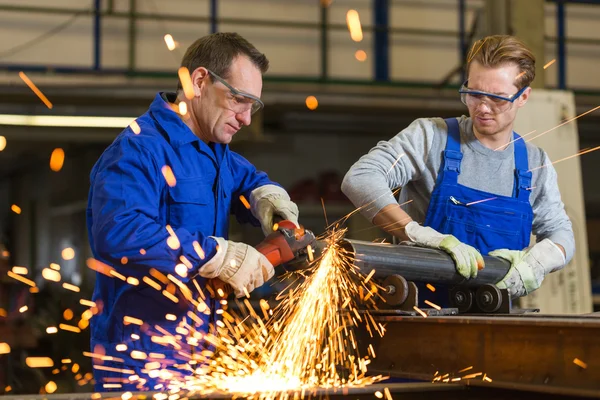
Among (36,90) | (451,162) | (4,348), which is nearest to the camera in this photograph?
(451,162)

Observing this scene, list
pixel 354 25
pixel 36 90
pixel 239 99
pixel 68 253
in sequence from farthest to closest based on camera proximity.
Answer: pixel 68 253 < pixel 354 25 < pixel 36 90 < pixel 239 99

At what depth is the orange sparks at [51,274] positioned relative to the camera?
8.49m

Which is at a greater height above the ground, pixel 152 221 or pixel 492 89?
pixel 492 89

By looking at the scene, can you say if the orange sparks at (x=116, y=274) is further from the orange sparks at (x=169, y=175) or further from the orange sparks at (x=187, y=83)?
the orange sparks at (x=187, y=83)

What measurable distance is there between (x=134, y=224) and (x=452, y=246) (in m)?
1.12

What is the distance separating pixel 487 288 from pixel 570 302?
10.8 feet

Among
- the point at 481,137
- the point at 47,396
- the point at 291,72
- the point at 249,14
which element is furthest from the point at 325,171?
the point at 47,396

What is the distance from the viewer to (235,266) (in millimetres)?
2279

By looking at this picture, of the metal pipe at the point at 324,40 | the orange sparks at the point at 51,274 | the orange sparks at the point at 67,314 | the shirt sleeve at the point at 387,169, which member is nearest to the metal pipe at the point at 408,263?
the shirt sleeve at the point at 387,169

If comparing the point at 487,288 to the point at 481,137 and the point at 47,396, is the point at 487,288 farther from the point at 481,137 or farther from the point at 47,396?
the point at 47,396

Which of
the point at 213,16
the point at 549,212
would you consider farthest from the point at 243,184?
the point at 213,16

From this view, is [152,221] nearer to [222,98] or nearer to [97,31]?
[222,98]

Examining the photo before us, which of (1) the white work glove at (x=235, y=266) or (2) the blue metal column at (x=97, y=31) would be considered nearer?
(1) the white work glove at (x=235, y=266)

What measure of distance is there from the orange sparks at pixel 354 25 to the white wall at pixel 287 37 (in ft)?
0.19
